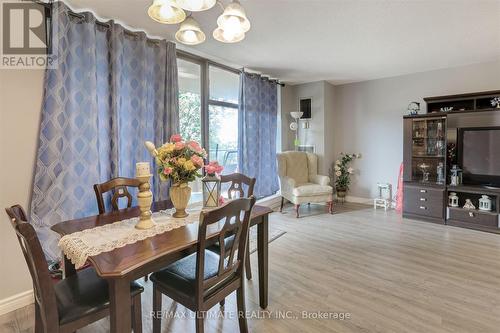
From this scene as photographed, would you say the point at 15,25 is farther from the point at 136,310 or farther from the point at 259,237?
the point at 259,237

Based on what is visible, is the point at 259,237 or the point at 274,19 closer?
the point at 259,237

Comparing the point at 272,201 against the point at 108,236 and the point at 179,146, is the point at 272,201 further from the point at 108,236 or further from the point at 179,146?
the point at 108,236

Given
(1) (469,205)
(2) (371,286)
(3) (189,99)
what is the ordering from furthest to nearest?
(1) (469,205) < (3) (189,99) < (2) (371,286)

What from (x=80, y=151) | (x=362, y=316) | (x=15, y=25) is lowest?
(x=362, y=316)

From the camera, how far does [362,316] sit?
192cm

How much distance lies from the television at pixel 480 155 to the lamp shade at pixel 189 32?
4.15 metres

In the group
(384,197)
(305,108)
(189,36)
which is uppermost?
(305,108)

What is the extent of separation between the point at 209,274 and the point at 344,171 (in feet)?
14.6

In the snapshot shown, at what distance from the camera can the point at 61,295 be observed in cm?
137

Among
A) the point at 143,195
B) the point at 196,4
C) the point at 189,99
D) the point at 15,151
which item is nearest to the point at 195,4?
the point at 196,4

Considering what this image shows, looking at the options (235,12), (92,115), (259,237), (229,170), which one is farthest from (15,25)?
(229,170)

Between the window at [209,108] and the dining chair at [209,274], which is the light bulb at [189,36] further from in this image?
the window at [209,108]

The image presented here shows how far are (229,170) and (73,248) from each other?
3.02 m

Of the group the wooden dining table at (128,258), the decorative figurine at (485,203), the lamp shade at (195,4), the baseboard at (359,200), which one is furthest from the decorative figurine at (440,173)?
the lamp shade at (195,4)
